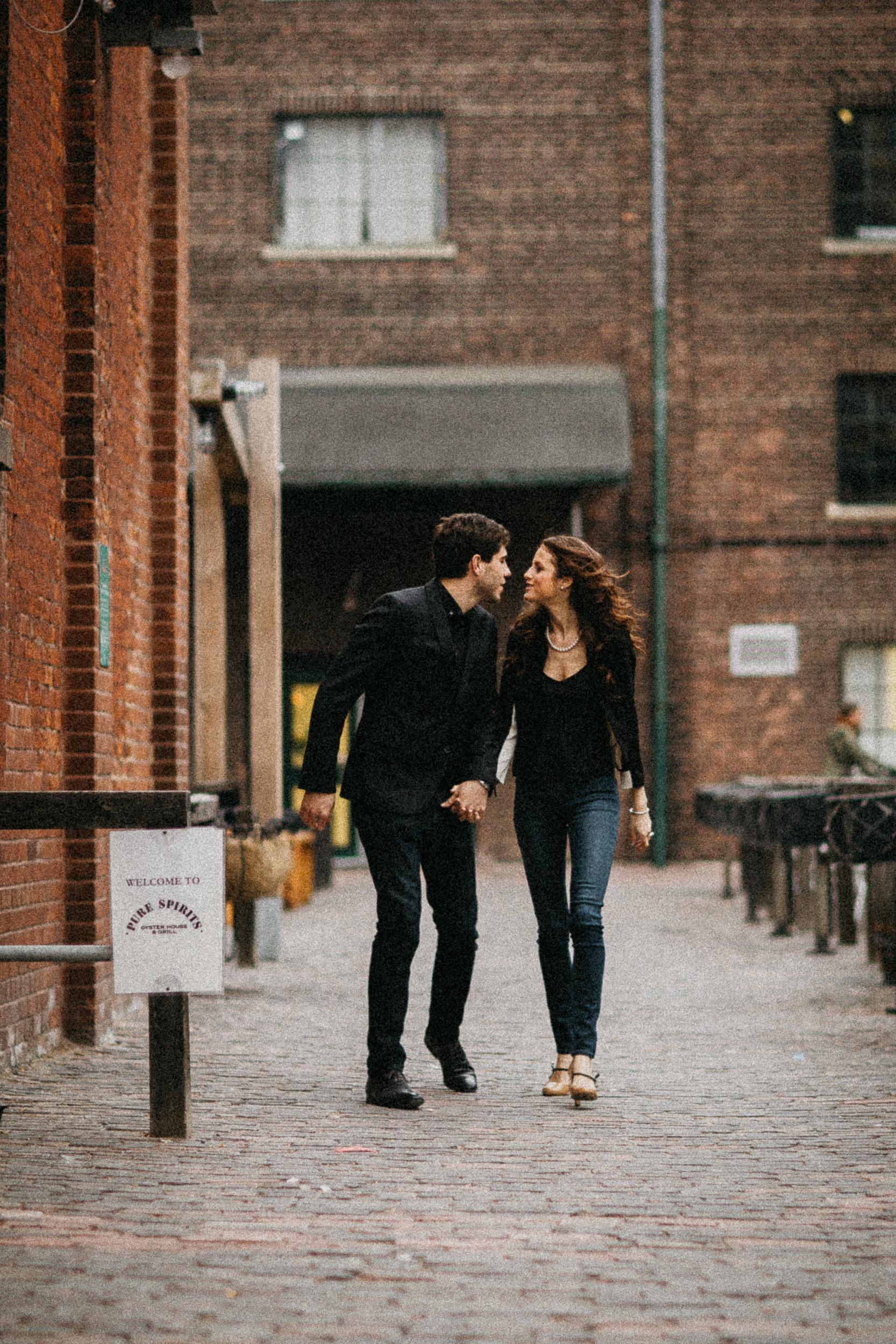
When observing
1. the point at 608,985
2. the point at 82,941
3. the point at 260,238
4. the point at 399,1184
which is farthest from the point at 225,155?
the point at 399,1184

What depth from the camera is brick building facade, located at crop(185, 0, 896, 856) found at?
65.6 ft

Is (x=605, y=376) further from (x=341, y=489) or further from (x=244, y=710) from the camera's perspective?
(x=244, y=710)

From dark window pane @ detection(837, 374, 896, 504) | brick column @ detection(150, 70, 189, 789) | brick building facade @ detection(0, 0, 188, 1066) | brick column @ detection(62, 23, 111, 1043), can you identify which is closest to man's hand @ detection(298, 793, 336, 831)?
brick building facade @ detection(0, 0, 188, 1066)

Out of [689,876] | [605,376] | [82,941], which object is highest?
[605,376]

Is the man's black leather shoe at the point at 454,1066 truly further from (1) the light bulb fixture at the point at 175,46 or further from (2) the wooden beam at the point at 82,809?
(1) the light bulb fixture at the point at 175,46

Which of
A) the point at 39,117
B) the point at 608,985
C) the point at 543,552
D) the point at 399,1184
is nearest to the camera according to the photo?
the point at 399,1184

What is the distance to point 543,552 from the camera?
607 centimetres

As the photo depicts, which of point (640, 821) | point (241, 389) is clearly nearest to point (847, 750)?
point (241, 389)

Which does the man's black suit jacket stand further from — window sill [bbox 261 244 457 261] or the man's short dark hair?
window sill [bbox 261 244 457 261]

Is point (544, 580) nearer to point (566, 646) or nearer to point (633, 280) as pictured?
point (566, 646)

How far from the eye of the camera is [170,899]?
518 cm

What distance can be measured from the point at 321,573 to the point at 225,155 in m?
5.02

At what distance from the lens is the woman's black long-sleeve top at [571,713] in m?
6.02

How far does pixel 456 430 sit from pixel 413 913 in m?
13.2
